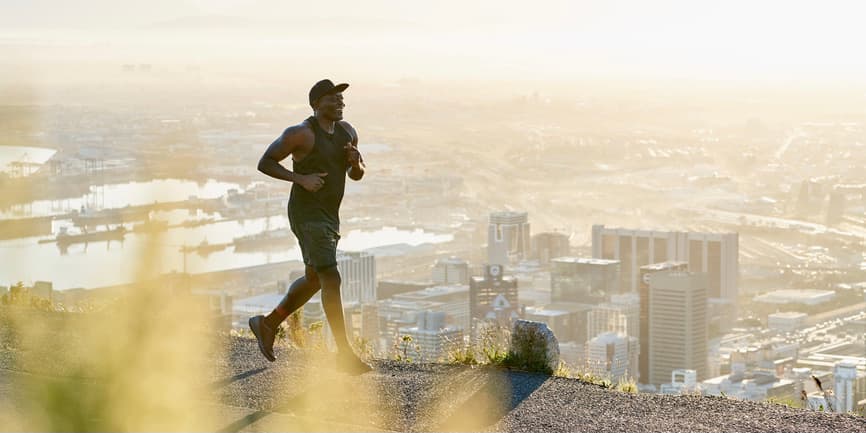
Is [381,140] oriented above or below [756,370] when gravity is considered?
above

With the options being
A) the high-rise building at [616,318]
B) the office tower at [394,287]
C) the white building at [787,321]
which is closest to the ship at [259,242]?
the office tower at [394,287]

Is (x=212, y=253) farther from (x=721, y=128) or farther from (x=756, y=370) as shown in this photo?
(x=721, y=128)

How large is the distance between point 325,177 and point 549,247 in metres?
50.7

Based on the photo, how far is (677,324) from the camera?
40.7 meters

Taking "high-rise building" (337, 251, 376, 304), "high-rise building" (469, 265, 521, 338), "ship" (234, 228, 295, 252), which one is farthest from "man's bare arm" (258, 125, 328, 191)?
"ship" (234, 228, 295, 252)

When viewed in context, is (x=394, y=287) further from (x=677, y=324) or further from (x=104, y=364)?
(x=104, y=364)

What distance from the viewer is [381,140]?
196 ft

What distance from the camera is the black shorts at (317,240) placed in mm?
6398

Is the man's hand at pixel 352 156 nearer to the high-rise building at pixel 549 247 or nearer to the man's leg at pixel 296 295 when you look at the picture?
the man's leg at pixel 296 295

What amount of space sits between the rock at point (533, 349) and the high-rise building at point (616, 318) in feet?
98.9

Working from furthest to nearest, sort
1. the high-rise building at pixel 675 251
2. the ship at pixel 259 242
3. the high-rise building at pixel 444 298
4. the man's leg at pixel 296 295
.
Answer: the high-rise building at pixel 675 251, the ship at pixel 259 242, the high-rise building at pixel 444 298, the man's leg at pixel 296 295

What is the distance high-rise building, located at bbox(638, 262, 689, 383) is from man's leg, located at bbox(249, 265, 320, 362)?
76.3 ft

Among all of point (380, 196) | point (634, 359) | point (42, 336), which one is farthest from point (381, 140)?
point (42, 336)

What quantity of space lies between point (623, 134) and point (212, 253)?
46121 millimetres
